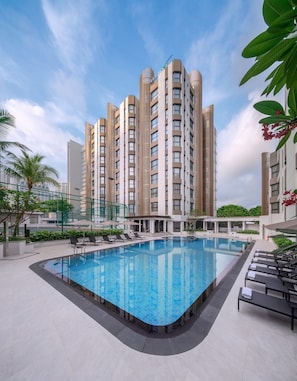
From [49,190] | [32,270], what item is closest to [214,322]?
[32,270]

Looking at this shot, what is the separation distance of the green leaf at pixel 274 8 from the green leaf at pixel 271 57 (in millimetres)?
155

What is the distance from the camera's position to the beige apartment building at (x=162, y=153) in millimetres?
29469

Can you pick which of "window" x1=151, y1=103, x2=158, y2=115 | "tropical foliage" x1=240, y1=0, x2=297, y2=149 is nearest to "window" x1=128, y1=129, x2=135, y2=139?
"window" x1=151, y1=103, x2=158, y2=115

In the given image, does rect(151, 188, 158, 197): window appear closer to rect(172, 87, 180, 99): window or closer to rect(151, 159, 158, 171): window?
rect(151, 159, 158, 171): window

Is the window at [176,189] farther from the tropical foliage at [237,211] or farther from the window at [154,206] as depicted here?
the tropical foliage at [237,211]

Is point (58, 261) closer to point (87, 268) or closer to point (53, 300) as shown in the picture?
point (87, 268)

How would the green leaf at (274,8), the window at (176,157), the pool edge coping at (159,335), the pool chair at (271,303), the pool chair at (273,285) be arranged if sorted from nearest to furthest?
the green leaf at (274,8) < the pool edge coping at (159,335) < the pool chair at (271,303) < the pool chair at (273,285) < the window at (176,157)

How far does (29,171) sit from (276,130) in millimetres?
14946

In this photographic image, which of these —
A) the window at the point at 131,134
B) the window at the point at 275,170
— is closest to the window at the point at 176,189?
the window at the point at 131,134

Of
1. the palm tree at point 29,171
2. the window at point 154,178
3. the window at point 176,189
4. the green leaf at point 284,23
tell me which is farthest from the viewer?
the window at point 154,178

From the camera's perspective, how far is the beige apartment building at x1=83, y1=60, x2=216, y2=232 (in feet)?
96.7

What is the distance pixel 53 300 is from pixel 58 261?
16.9ft

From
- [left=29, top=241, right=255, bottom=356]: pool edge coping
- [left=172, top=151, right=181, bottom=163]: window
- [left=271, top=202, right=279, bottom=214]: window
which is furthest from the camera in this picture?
Answer: [left=172, top=151, right=181, bottom=163]: window

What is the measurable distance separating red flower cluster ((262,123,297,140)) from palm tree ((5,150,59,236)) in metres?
13.1
